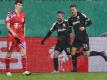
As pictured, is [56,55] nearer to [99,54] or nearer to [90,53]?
[90,53]

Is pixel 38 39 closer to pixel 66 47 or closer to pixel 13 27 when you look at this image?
pixel 66 47

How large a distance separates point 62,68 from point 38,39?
3.84 feet

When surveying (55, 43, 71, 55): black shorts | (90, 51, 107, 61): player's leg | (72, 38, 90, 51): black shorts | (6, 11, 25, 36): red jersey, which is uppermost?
(6, 11, 25, 36): red jersey

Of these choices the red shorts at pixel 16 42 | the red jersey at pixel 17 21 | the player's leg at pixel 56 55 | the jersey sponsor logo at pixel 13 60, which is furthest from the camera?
the jersey sponsor logo at pixel 13 60

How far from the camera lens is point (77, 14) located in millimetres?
16156

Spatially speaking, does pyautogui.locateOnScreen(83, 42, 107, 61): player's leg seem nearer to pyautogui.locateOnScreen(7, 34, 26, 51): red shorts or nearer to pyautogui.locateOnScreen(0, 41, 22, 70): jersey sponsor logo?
pyautogui.locateOnScreen(0, 41, 22, 70): jersey sponsor logo

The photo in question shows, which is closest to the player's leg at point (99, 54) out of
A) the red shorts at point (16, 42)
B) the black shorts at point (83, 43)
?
the black shorts at point (83, 43)

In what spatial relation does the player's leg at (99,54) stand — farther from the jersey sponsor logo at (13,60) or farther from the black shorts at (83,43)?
the jersey sponsor logo at (13,60)

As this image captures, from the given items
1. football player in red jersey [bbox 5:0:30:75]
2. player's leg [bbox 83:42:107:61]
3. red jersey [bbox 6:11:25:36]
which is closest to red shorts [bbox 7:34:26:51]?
football player in red jersey [bbox 5:0:30:75]

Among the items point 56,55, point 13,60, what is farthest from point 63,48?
point 13,60

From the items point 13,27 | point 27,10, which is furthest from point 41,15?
point 13,27

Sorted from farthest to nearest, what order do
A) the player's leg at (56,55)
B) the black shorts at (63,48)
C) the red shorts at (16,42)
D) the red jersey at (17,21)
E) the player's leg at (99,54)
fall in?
the player's leg at (99,54)
the black shorts at (63,48)
the player's leg at (56,55)
the red jersey at (17,21)
the red shorts at (16,42)

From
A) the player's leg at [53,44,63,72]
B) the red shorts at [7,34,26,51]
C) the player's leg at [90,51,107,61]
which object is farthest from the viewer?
the player's leg at [90,51,107,61]

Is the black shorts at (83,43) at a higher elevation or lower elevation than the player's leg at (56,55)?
higher
